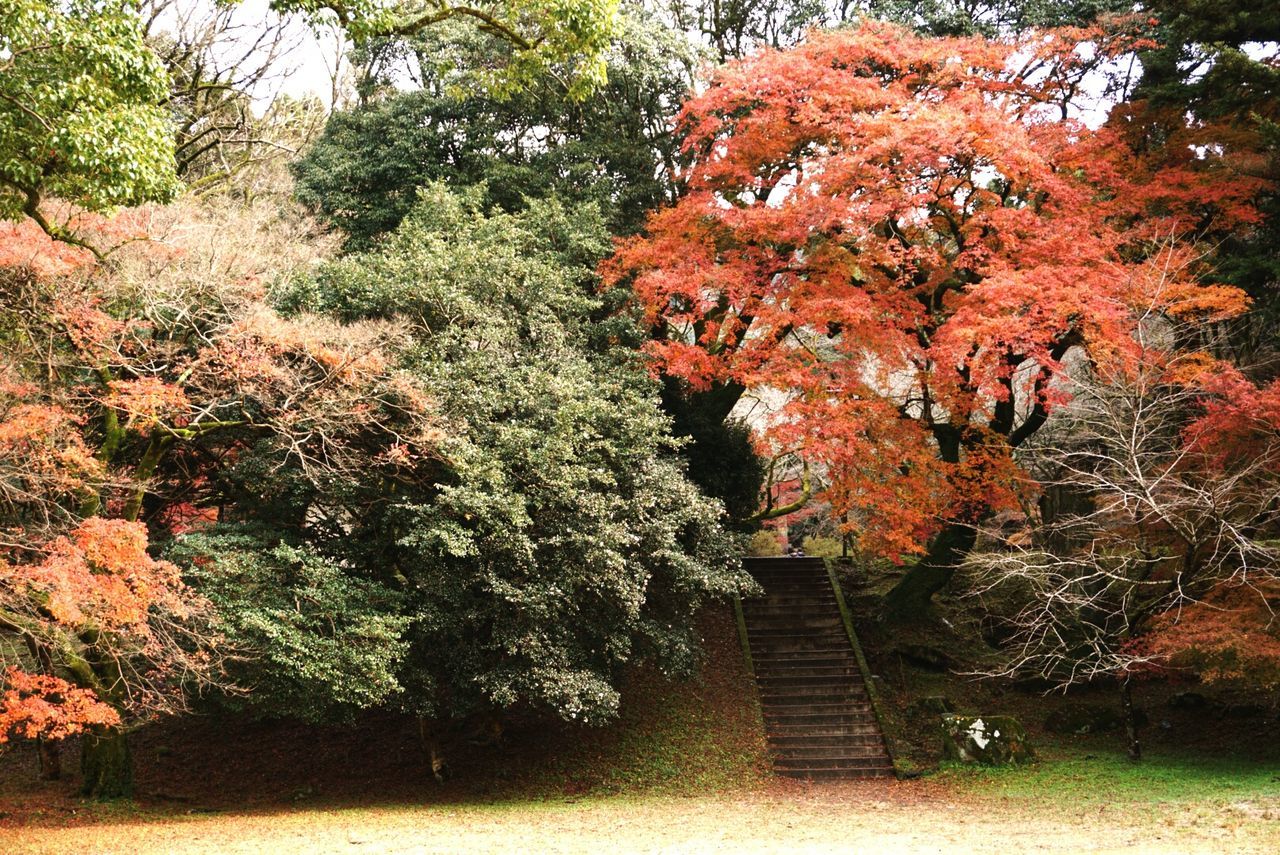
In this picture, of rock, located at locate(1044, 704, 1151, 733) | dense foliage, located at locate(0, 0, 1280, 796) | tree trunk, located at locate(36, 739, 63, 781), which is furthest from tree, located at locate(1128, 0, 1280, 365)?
tree trunk, located at locate(36, 739, 63, 781)

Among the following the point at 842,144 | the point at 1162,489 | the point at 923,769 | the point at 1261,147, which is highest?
the point at 842,144

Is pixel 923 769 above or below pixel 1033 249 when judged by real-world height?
below

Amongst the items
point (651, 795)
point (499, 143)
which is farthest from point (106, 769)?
point (499, 143)

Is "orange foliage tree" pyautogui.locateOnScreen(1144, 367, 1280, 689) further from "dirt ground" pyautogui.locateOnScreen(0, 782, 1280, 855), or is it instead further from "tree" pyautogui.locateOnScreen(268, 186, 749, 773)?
"tree" pyautogui.locateOnScreen(268, 186, 749, 773)

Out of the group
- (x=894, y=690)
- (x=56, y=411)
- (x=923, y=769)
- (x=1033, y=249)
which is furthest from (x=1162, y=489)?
(x=56, y=411)

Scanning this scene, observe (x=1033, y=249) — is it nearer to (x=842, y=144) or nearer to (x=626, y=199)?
(x=842, y=144)

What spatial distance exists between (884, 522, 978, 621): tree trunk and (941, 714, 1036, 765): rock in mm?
3298

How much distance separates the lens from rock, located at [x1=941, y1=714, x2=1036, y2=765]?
1477 cm

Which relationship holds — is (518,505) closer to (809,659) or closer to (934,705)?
(809,659)

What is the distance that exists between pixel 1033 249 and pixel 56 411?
1308cm

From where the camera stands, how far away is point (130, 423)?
37.0 ft

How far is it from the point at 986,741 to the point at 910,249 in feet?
25.7

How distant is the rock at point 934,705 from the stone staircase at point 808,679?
3.29ft

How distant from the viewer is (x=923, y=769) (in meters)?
14.8
